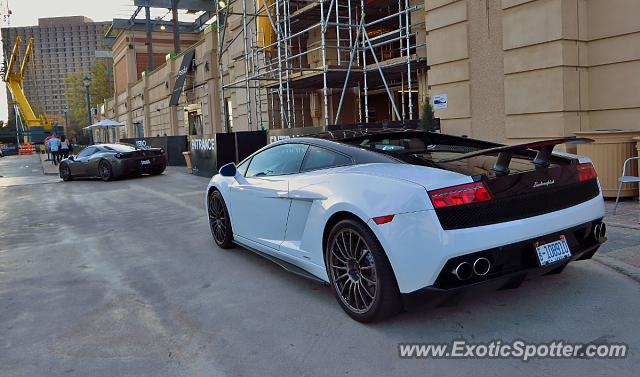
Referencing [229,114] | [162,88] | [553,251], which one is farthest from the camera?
[162,88]

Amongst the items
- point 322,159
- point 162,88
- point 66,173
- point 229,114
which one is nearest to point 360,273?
point 322,159

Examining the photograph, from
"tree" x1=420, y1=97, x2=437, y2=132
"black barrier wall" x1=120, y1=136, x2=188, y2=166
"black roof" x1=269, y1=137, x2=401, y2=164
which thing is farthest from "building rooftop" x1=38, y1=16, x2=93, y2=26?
"black roof" x1=269, y1=137, x2=401, y2=164

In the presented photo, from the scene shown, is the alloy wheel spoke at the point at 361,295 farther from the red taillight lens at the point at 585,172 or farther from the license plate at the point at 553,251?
the red taillight lens at the point at 585,172

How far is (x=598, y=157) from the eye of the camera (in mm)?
8219

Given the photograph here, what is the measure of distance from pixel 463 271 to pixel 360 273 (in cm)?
77

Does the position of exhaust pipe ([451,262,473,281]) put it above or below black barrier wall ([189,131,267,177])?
below

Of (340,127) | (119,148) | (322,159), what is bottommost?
(322,159)

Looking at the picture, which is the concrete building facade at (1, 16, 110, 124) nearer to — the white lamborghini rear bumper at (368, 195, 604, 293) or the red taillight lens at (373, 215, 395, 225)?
the red taillight lens at (373, 215, 395, 225)

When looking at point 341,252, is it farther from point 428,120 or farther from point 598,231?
point 428,120

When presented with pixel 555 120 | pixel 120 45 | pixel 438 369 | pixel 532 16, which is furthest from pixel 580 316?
pixel 120 45

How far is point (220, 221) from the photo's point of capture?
6.58 m

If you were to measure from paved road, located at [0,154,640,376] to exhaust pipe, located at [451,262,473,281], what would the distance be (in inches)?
18.1

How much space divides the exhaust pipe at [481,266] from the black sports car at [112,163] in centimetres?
1542

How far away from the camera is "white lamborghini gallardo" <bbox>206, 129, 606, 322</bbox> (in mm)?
3492
